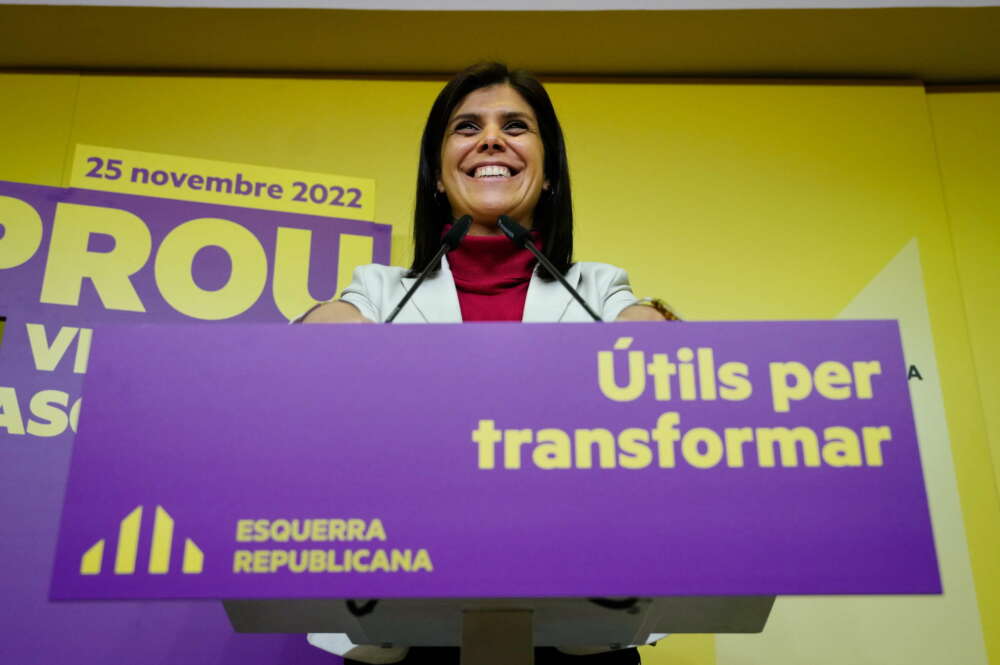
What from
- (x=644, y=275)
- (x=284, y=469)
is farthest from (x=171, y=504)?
(x=644, y=275)

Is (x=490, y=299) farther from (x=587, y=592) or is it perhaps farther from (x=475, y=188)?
(x=587, y=592)

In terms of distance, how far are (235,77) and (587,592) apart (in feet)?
6.99

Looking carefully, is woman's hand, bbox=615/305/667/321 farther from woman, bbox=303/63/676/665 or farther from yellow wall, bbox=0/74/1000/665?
yellow wall, bbox=0/74/1000/665

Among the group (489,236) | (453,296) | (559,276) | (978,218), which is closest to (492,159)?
(489,236)

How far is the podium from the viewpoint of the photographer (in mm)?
661

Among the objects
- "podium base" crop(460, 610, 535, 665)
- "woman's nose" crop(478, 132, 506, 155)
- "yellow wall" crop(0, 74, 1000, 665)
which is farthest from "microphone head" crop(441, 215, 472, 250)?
"yellow wall" crop(0, 74, 1000, 665)

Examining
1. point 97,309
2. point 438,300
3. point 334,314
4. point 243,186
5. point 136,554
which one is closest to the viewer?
point 136,554

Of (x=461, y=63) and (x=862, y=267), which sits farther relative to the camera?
(x=461, y=63)

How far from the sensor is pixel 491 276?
1.23 meters

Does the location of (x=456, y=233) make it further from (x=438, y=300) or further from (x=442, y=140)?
(x=442, y=140)

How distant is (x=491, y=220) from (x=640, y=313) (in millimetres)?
398

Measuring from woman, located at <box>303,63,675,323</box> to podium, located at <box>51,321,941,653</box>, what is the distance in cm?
29

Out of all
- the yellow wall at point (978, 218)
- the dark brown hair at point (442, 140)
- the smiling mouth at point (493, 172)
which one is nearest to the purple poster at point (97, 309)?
the dark brown hair at point (442, 140)

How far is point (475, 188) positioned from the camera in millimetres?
1328
